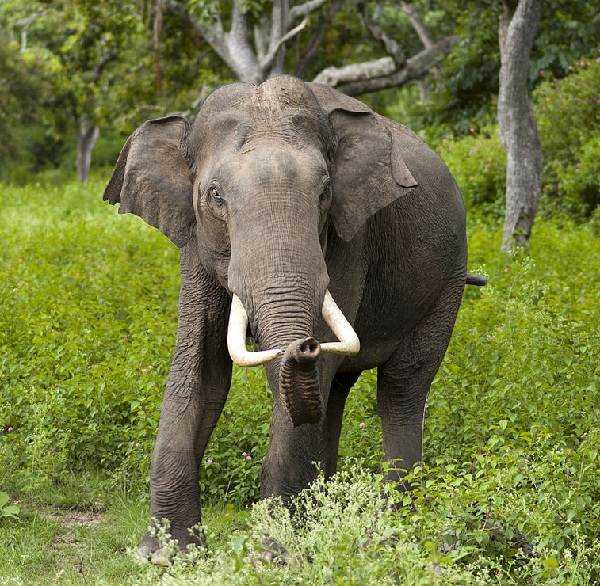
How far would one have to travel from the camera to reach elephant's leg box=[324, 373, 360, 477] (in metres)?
7.05

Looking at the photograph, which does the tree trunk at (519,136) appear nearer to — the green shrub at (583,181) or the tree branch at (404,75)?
the green shrub at (583,181)

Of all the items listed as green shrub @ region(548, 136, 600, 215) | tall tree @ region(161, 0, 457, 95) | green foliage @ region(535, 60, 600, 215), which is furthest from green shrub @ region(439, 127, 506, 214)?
tall tree @ region(161, 0, 457, 95)

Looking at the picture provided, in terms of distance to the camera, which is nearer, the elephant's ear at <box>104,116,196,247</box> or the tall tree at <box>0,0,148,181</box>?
the elephant's ear at <box>104,116,196,247</box>

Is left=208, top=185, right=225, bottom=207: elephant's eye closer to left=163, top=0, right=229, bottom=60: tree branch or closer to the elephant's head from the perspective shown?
the elephant's head

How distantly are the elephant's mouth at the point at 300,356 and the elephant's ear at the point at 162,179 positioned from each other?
2.59 feet

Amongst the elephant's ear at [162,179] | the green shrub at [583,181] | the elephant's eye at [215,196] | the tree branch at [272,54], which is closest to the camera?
the elephant's eye at [215,196]

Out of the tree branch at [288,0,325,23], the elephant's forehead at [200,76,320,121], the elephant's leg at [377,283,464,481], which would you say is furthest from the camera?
the tree branch at [288,0,325,23]

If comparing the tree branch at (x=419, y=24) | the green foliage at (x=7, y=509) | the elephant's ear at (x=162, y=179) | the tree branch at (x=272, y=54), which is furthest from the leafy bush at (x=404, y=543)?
the tree branch at (x=419, y=24)

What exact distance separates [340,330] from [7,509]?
2.27 m

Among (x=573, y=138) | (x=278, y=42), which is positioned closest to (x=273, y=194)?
(x=573, y=138)

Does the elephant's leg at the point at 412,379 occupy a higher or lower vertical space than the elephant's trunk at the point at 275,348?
lower

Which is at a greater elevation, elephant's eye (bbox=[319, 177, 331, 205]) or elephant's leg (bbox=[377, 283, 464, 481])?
elephant's eye (bbox=[319, 177, 331, 205])

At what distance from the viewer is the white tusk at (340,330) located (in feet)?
16.3

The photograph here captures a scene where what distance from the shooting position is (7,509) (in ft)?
21.5
